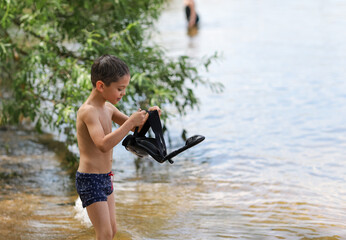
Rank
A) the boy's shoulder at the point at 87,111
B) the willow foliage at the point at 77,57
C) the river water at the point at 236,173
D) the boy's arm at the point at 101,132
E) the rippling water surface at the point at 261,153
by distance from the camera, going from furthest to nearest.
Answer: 1. the willow foliage at the point at 77,57
2. the rippling water surface at the point at 261,153
3. the river water at the point at 236,173
4. the boy's shoulder at the point at 87,111
5. the boy's arm at the point at 101,132

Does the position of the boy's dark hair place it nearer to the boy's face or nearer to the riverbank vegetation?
the boy's face

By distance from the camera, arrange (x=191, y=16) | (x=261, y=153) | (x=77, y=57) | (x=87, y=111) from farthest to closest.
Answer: (x=191, y=16), (x=261, y=153), (x=77, y=57), (x=87, y=111)

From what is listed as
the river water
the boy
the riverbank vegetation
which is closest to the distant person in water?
the river water

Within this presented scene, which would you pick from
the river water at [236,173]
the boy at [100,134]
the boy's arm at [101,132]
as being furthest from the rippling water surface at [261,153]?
the boy's arm at [101,132]

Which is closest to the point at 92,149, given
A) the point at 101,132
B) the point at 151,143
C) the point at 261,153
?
the point at 101,132

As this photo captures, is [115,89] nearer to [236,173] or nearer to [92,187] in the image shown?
[92,187]

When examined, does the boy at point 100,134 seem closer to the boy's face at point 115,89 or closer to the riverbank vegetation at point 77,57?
the boy's face at point 115,89

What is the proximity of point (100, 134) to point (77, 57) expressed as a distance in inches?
144

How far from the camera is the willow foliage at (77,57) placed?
647cm

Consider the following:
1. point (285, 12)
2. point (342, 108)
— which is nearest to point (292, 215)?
point (342, 108)

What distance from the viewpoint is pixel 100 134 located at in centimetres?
355

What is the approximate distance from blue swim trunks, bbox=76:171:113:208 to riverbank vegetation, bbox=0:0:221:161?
2.56 m

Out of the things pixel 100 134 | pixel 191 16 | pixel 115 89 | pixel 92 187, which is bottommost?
pixel 92 187

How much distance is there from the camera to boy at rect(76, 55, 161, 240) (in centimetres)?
354
